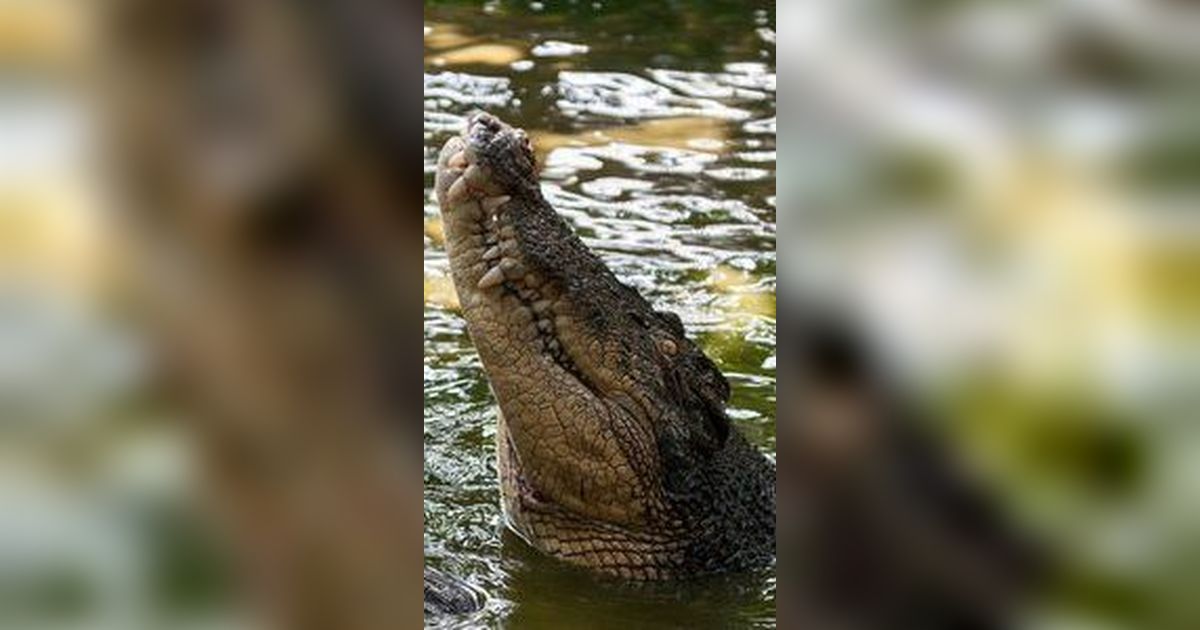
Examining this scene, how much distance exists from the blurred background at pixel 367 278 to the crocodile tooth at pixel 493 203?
3.73 metres

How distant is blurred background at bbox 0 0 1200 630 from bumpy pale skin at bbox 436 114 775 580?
146 inches

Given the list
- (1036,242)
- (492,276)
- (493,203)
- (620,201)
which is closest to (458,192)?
(493,203)

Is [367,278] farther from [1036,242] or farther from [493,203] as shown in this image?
[493,203]

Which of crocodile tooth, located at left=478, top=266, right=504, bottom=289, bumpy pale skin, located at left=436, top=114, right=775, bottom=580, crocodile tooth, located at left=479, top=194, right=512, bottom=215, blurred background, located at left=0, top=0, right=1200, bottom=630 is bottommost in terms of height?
bumpy pale skin, located at left=436, top=114, right=775, bottom=580

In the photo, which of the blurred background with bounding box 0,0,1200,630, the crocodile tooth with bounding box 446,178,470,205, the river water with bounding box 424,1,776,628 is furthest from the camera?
the river water with bounding box 424,1,776,628

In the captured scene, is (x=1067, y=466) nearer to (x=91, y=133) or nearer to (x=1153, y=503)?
(x=1153, y=503)

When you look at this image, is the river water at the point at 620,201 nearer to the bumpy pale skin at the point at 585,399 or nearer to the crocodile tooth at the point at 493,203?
the bumpy pale skin at the point at 585,399

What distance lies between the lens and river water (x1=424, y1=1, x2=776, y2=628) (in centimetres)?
457

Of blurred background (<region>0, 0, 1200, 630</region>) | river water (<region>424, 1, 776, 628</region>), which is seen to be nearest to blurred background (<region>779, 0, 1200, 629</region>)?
blurred background (<region>0, 0, 1200, 630</region>)

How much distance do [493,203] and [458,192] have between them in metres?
0.09

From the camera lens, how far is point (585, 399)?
181 inches

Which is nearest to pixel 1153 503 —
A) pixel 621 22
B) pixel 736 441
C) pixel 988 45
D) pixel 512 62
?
pixel 988 45

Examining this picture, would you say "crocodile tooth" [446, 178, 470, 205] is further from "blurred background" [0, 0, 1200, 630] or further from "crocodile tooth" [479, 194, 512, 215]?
"blurred background" [0, 0, 1200, 630]

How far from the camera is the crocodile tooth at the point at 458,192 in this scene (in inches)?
171
